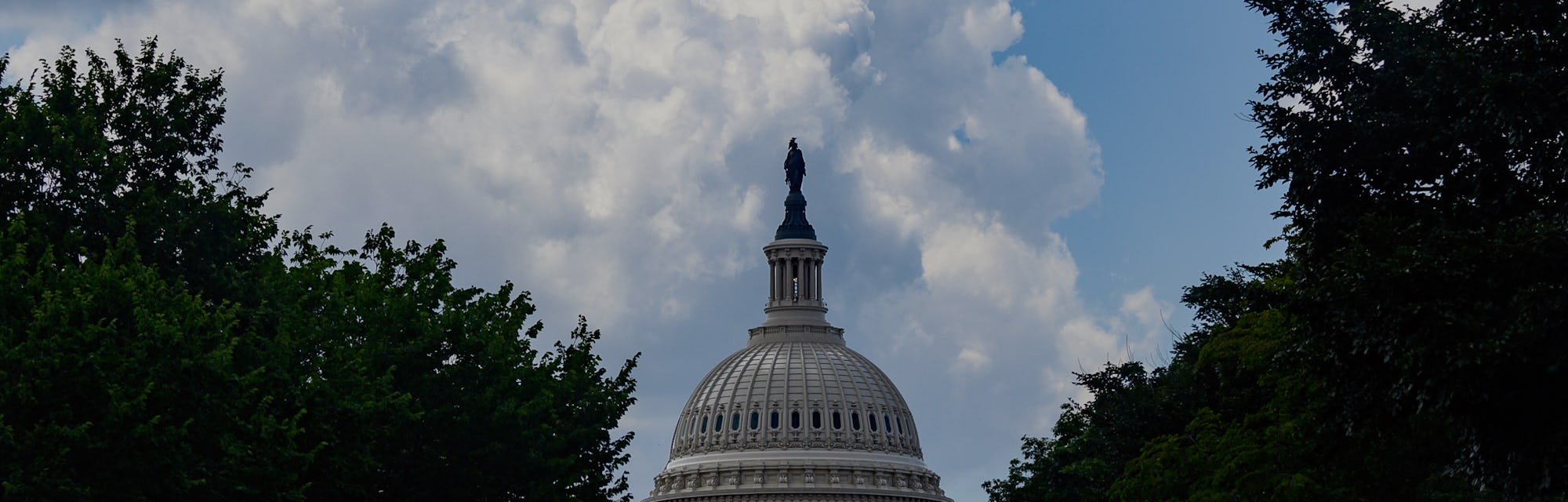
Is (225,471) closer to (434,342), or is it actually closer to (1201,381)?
(434,342)

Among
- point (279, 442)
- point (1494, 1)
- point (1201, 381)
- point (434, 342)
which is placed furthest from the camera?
point (1201, 381)

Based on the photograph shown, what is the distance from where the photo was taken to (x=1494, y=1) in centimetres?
3039

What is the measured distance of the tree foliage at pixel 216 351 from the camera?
112ft

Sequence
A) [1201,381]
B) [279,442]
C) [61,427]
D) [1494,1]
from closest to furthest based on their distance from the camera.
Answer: [1494,1] → [61,427] → [279,442] → [1201,381]

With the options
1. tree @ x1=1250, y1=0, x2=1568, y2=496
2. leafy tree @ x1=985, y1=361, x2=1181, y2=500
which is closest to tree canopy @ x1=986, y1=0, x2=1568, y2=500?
tree @ x1=1250, y1=0, x2=1568, y2=496

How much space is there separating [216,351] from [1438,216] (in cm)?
2003

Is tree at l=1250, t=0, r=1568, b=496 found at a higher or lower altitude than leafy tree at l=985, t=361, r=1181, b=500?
lower

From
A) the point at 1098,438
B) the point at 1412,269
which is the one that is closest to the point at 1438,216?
the point at 1412,269

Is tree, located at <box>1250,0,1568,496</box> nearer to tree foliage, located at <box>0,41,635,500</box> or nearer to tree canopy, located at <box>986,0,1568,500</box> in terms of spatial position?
tree canopy, located at <box>986,0,1568,500</box>

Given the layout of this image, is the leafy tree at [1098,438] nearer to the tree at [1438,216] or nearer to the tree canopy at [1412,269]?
→ the tree canopy at [1412,269]

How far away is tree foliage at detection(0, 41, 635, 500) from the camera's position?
112 ft

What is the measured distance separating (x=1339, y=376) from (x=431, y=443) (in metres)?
24.3

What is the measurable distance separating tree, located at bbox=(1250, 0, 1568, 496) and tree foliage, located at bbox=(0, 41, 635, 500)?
18.2 meters

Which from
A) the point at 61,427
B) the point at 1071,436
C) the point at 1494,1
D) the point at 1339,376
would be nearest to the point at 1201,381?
the point at 1071,436
